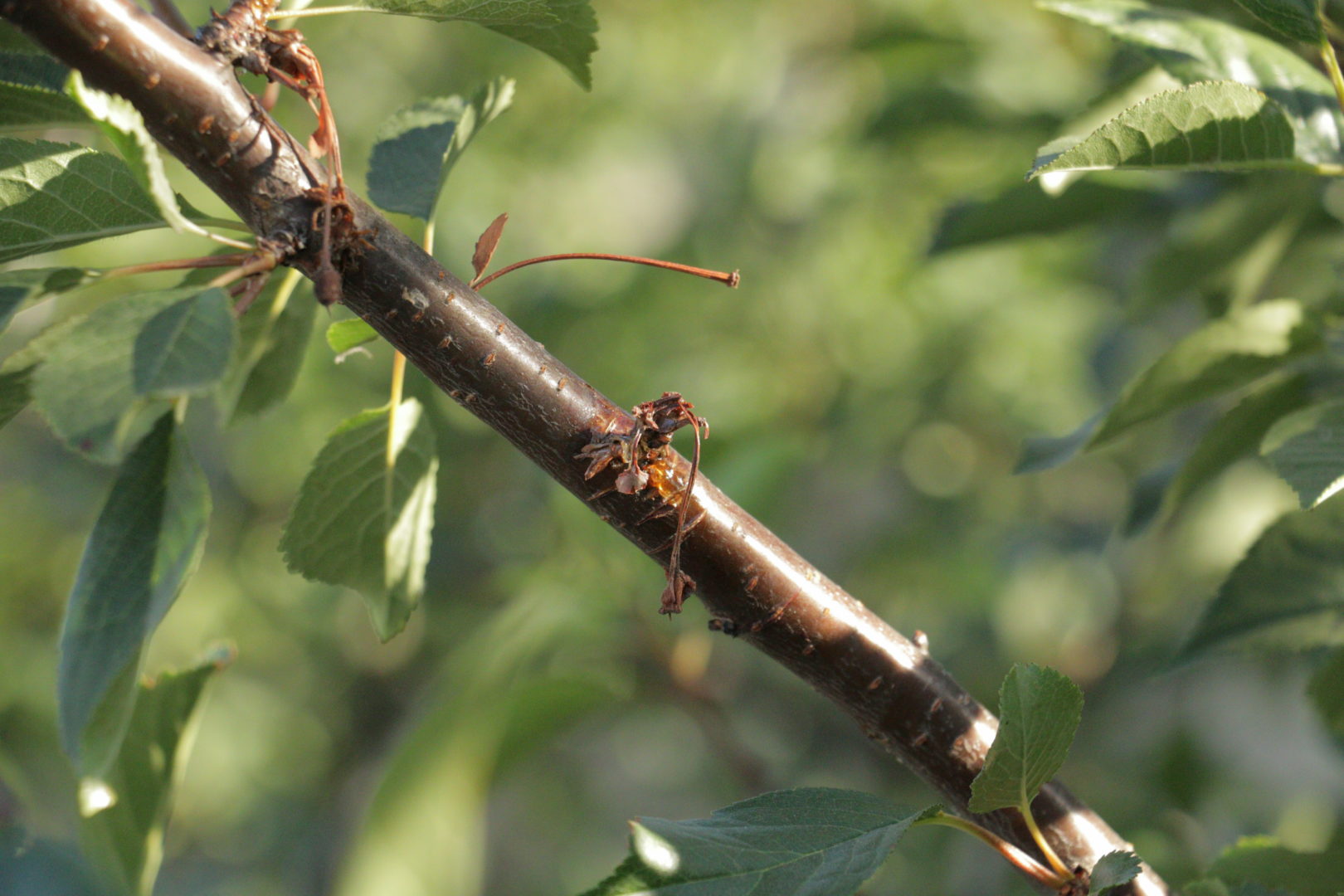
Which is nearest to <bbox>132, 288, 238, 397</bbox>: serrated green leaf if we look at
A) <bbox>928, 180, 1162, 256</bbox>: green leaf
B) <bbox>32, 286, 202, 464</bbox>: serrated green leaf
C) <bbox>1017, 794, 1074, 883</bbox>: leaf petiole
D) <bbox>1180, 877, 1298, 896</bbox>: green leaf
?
<bbox>32, 286, 202, 464</bbox>: serrated green leaf

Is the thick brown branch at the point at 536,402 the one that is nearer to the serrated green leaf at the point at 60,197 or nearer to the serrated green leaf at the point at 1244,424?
the serrated green leaf at the point at 60,197

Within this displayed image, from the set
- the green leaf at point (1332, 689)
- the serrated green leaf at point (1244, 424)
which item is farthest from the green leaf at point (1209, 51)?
the green leaf at point (1332, 689)

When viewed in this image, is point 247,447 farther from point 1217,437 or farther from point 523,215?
point 1217,437

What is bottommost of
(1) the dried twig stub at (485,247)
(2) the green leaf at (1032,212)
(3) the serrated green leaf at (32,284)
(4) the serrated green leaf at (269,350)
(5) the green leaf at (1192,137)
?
(2) the green leaf at (1032,212)

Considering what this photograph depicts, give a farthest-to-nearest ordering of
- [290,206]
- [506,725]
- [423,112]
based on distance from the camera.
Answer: [506,725]
[423,112]
[290,206]

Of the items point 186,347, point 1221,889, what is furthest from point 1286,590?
point 186,347

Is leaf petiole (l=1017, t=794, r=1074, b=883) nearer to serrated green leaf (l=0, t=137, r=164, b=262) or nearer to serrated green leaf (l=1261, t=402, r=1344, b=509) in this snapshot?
serrated green leaf (l=1261, t=402, r=1344, b=509)

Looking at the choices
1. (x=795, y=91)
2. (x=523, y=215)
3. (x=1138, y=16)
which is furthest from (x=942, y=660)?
(x=523, y=215)
